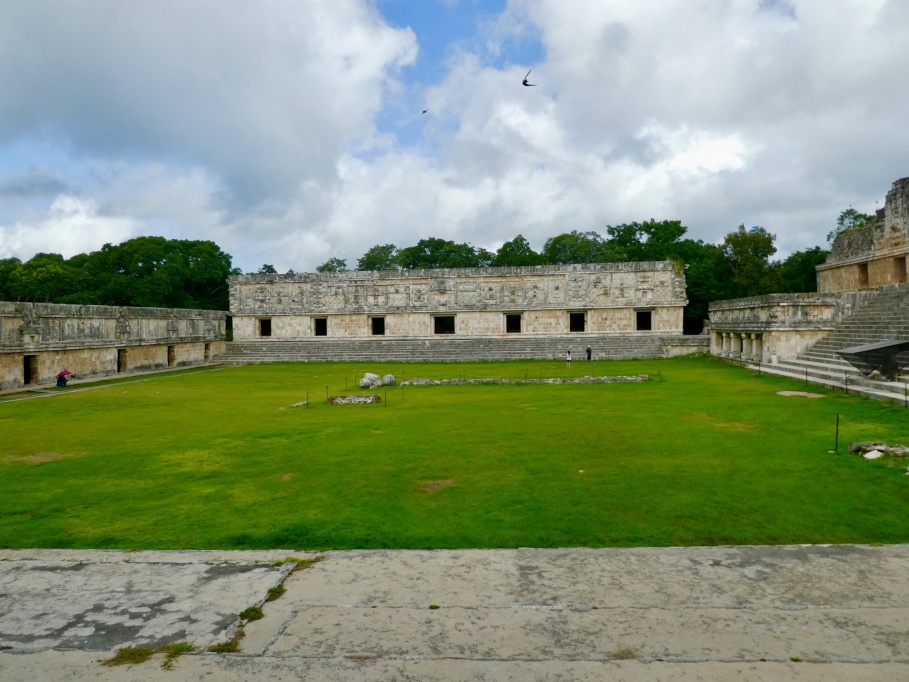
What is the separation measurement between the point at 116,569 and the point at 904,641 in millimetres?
5543

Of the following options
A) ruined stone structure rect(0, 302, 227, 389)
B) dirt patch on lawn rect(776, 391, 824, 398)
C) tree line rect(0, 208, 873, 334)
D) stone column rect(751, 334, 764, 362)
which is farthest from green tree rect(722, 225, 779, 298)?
ruined stone structure rect(0, 302, 227, 389)

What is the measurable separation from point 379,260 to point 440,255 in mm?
6359

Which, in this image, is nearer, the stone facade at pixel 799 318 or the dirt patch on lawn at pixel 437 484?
the dirt patch on lawn at pixel 437 484

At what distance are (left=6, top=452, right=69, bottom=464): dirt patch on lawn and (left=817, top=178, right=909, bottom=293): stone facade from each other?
25696 mm

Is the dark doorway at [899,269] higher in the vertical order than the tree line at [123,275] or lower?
lower

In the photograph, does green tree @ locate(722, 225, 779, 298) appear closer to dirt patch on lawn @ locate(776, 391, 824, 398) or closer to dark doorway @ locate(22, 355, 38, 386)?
dirt patch on lawn @ locate(776, 391, 824, 398)

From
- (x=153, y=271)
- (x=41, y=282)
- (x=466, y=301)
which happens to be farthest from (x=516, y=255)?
(x=41, y=282)

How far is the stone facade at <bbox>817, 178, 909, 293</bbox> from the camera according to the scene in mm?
19641

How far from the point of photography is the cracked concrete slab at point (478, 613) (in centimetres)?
301

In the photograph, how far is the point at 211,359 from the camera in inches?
1174

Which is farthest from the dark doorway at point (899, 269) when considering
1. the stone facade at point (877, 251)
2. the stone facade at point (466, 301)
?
the stone facade at point (466, 301)

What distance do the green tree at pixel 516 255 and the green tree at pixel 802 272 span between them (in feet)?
59.7

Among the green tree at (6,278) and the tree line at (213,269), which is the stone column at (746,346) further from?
the green tree at (6,278)

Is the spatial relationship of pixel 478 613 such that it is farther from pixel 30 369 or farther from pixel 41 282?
pixel 41 282
